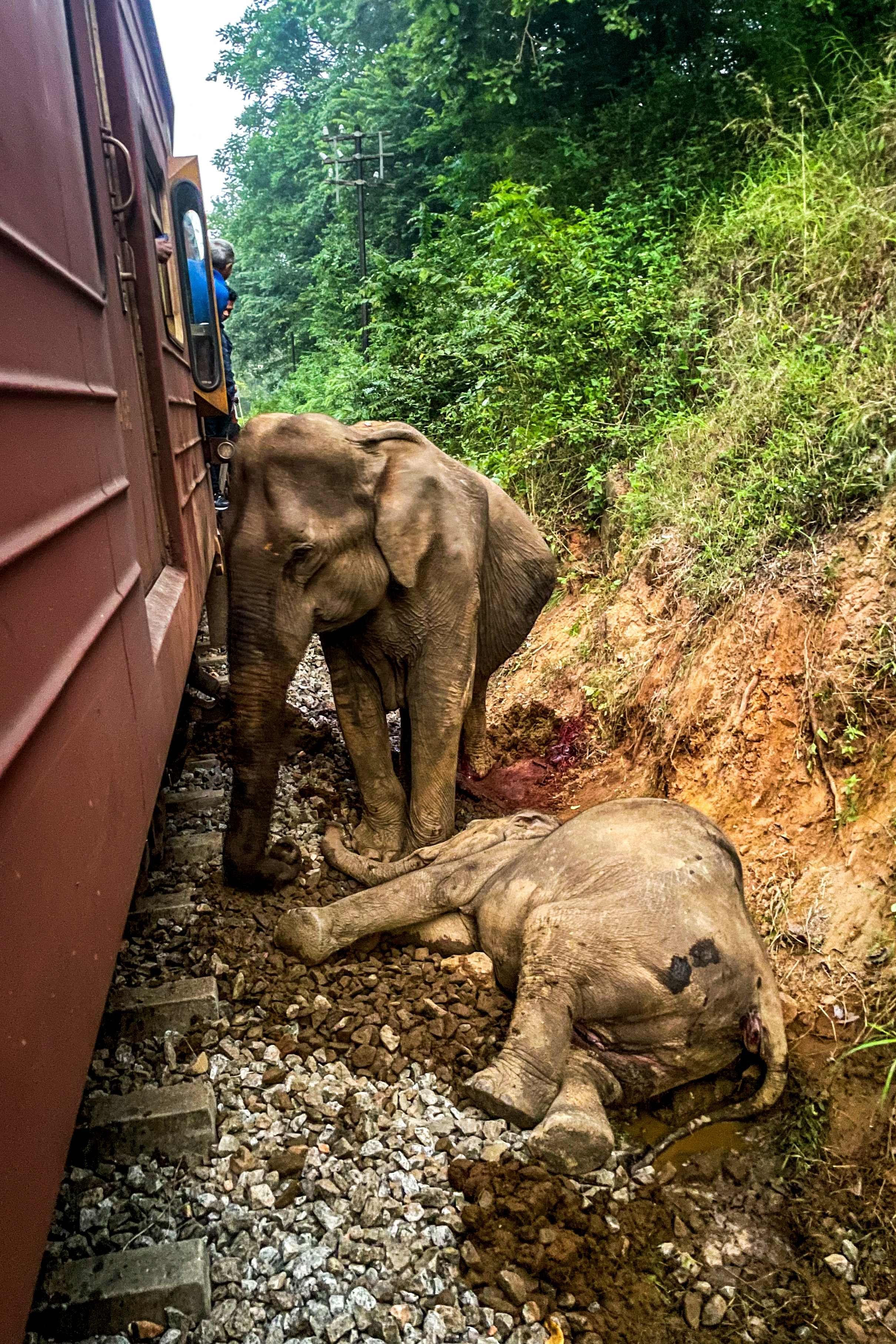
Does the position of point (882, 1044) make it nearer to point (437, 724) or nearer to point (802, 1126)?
point (802, 1126)

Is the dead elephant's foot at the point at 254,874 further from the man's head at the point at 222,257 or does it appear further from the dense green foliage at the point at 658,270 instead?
the man's head at the point at 222,257

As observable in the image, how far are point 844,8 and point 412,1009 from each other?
28.5 ft

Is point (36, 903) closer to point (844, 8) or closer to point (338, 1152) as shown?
point (338, 1152)

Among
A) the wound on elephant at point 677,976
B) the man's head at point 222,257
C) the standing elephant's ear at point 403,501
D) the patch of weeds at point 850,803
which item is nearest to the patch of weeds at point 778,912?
the patch of weeds at point 850,803

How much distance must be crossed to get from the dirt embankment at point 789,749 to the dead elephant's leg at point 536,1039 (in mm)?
925

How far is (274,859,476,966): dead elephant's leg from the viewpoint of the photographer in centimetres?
359

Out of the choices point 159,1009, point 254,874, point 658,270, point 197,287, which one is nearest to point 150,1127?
point 159,1009

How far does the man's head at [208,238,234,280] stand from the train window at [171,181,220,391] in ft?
3.92

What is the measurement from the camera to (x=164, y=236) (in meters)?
5.08

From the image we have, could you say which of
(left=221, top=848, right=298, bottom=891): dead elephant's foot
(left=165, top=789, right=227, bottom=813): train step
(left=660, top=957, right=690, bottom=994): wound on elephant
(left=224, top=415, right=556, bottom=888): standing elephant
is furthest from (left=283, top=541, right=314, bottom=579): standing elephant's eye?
(left=660, top=957, right=690, bottom=994): wound on elephant

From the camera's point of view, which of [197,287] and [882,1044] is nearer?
[882,1044]

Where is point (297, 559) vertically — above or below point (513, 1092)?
above

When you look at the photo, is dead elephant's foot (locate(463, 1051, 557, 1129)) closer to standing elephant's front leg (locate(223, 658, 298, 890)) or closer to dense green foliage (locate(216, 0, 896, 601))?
standing elephant's front leg (locate(223, 658, 298, 890))

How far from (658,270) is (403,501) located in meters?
4.62
